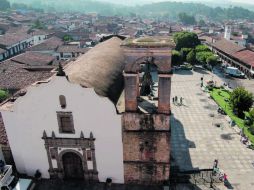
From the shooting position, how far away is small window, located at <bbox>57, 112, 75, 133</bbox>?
25375 millimetres

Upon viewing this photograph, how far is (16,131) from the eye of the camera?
26.8 m

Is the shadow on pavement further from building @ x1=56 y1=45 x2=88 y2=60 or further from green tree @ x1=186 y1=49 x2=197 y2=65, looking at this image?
building @ x1=56 y1=45 x2=88 y2=60

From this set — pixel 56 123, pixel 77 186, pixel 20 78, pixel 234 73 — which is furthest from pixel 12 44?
pixel 77 186

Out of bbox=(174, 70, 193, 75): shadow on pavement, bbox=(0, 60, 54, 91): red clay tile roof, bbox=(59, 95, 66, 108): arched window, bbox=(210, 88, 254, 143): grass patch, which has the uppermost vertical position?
bbox=(59, 95, 66, 108): arched window

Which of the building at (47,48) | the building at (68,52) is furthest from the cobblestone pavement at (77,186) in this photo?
the building at (47,48)

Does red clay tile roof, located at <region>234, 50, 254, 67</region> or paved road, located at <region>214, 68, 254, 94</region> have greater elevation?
red clay tile roof, located at <region>234, 50, 254, 67</region>

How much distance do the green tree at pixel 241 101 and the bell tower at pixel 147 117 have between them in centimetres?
2130

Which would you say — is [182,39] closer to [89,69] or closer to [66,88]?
[89,69]

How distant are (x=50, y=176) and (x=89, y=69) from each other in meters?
11.9

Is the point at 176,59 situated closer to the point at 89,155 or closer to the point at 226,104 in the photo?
the point at 226,104

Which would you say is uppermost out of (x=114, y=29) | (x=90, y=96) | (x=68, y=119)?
(x=90, y=96)

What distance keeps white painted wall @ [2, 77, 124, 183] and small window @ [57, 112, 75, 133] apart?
1.31ft

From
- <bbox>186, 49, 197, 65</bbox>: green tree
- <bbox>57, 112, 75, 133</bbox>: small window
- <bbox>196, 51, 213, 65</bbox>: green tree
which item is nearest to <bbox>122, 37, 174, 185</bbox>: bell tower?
<bbox>57, 112, 75, 133</bbox>: small window

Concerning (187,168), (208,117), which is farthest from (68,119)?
(208,117)
